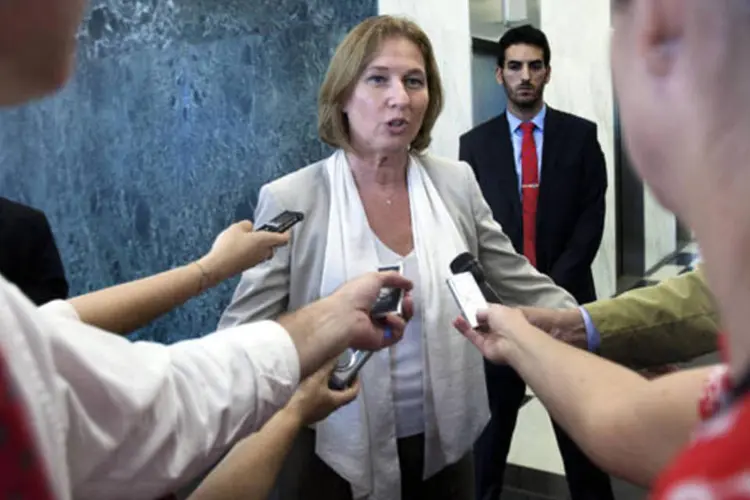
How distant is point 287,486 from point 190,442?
91 cm

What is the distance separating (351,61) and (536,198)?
1299mm

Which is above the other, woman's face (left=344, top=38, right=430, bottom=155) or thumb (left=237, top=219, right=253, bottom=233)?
woman's face (left=344, top=38, right=430, bottom=155)

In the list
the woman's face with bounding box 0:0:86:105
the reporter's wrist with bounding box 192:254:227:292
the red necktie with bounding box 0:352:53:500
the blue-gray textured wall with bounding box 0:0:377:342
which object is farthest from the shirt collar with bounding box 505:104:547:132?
the red necktie with bounding box 0:352:53:500

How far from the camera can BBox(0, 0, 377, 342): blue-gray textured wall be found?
2.82 metres

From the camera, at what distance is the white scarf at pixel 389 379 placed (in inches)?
63.0

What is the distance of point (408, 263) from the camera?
5.54ft

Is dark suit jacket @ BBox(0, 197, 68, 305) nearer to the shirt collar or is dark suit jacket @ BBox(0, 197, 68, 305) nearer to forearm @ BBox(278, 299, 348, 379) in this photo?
forearm @ BBox(278, 299, 348, 379)

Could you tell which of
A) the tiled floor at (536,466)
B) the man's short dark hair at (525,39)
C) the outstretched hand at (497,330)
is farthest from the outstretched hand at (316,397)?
the man's short dark hair at (525,39)

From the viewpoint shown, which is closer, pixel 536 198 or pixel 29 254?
pixel 29 254

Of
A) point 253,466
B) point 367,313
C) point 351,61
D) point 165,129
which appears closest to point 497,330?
point 367,313

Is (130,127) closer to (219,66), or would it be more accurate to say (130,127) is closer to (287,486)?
(219,66)

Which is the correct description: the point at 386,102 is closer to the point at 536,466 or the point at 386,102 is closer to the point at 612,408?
the point at 612,408

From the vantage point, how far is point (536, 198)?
9.30 ft

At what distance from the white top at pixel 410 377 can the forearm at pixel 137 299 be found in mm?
469
